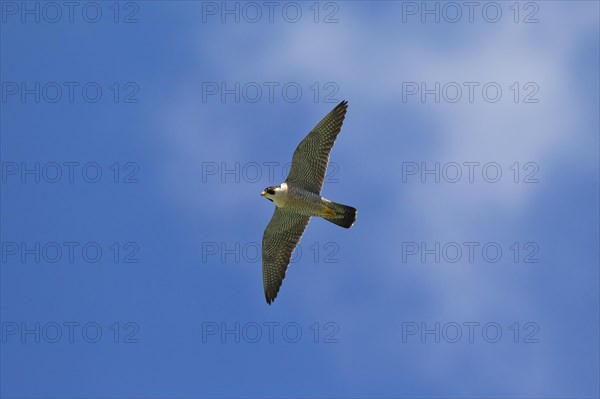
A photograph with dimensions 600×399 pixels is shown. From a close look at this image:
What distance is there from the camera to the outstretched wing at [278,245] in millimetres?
18656

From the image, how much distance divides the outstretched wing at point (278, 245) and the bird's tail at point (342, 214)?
728mm

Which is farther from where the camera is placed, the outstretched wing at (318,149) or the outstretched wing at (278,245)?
the outstretched wing at (278,245)

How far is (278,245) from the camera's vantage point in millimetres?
18969

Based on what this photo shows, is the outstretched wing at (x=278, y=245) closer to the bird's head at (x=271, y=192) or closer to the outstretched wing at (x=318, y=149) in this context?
the bird's head at (x=271, y=192)

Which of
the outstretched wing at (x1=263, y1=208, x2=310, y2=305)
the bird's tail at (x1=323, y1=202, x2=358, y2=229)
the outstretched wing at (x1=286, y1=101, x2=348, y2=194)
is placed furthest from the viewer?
the outstretched wing at (x1=263, y1=208, x2=310, y2=305)

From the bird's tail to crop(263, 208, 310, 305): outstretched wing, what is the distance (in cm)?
73

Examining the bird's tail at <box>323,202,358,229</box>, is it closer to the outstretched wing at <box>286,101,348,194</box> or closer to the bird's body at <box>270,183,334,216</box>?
the bird's body at <box>270,183,334,216</box>

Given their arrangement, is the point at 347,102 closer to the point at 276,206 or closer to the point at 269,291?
the point at 276,206

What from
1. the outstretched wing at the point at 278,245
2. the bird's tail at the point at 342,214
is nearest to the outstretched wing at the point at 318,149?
the bird's tail at the point at 342,214

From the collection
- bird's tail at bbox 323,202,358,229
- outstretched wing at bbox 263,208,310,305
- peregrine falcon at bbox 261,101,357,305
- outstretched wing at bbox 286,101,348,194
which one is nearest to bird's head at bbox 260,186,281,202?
peregrine falcon at bbox 261,101,357,305

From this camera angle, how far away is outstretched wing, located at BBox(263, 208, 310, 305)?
18656 mm

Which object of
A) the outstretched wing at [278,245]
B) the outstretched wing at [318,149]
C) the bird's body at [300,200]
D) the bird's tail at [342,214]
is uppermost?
the outstretched wing at [318,149]

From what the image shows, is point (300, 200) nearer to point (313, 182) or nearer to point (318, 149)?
point (313, 182)

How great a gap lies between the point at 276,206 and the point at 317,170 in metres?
1.04
